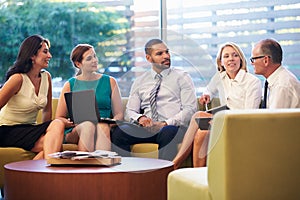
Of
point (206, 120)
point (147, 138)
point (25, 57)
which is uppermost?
point (25, 57)

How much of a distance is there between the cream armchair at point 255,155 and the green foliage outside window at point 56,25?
4092mm

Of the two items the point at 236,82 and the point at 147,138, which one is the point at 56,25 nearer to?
the point at 236,82

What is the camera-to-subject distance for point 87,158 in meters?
3.55

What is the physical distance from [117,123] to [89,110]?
272mm

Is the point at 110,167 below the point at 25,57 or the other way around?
below

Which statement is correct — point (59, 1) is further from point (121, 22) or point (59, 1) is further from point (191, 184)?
point (191, 184)

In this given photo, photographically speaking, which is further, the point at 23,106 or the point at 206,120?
the point at 23,106

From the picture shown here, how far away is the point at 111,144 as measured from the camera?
149 inches

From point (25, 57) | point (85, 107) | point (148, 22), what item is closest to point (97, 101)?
point (85, 107)

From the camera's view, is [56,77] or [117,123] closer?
[117,123]

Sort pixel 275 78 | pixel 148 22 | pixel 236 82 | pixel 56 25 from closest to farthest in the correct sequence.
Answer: pixel 275 78 → pixel 236 82 → pixel 148 22 → pixel 56 25

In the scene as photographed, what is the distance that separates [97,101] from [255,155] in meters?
1.15

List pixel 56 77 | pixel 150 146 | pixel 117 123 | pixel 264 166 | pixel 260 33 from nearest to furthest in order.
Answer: pixel 264 166 < pixel 150 146 < pixel 117 123 < pixel 260 33 < pixel 56 77

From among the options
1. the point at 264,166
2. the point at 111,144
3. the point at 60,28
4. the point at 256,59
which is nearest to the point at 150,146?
the point at 111,144
